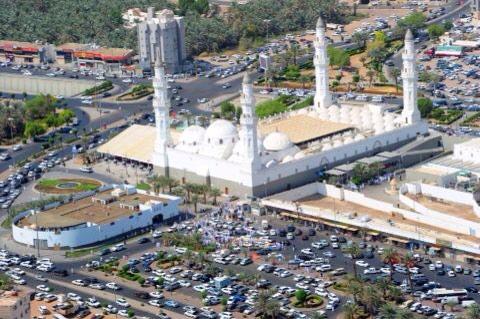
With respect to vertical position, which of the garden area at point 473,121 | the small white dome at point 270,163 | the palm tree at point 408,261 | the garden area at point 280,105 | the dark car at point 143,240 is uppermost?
the small white dome at point 270,163

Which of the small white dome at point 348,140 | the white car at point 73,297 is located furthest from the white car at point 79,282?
the small white dome at point 348,140

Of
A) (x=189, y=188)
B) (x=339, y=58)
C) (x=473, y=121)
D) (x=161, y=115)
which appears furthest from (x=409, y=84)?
(x=339, y=58)

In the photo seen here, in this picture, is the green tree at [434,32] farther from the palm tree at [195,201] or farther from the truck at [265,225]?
the truck at [265,225]

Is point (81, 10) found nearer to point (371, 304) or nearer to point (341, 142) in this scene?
point (341, 142)

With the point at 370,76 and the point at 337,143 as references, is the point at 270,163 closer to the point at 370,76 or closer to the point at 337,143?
the point at 337,143

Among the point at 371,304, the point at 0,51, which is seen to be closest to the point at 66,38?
the point at 0,51

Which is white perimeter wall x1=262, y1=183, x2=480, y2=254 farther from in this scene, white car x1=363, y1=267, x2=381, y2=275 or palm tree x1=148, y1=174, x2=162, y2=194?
palm tree x1=148, y1=174, x2=162, y2=194
